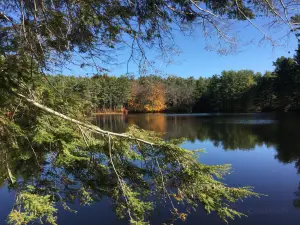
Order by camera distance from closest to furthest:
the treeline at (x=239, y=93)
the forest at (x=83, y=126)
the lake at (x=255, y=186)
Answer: the forest at (x=83, y=126)
the lake at (x=255, y=186)
the treeline at (x=239, y=93)

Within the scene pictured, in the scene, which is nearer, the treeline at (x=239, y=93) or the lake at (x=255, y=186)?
the lake at (x=255, y=186)

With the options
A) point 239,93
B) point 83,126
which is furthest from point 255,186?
point 239,93

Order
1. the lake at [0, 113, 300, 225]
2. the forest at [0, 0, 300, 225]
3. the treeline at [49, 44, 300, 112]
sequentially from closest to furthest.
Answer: the forest at [0, 0, 300, 225] < the lake at [0, 113, 300, 225] < the treeline at [49, 44, 300, 112]

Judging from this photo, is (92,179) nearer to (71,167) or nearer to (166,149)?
(71,167)

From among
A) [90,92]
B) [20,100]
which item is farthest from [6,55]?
[90,92]

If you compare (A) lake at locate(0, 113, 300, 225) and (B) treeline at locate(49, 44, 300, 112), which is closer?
(A) lake at locate(0, 113, 300, 225)

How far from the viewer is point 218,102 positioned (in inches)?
2051

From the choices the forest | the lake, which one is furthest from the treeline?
the forest

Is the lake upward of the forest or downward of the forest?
downward

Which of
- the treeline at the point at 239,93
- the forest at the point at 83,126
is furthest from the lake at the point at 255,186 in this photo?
the treeline at the point at 239,93

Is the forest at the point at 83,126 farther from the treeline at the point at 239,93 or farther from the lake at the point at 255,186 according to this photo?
the treeline at the point at 239,93

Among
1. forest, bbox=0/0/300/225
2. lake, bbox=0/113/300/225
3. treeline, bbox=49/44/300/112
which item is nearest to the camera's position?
forest, bbox=0/0/300/225

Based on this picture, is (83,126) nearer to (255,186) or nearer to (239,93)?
(255,186)

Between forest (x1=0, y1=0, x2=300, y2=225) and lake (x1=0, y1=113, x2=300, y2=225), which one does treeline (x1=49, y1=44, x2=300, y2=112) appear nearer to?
lake (x1=0, y1=113, x2=300, y2=225)
